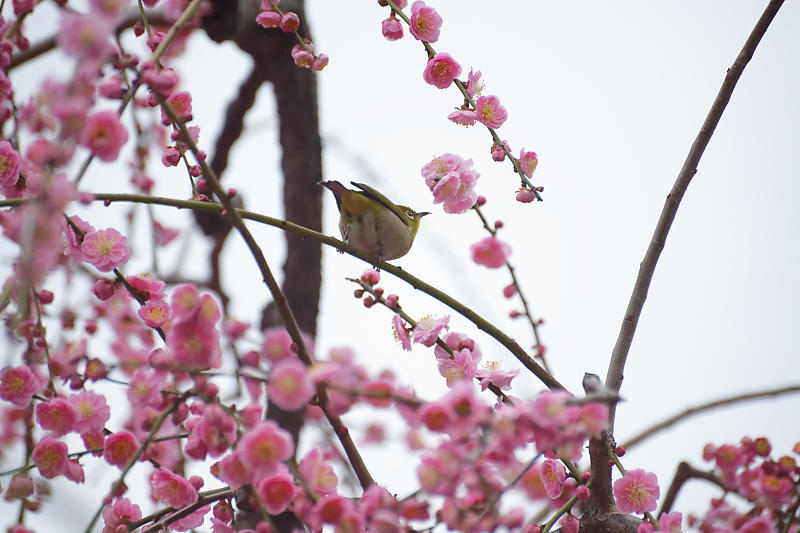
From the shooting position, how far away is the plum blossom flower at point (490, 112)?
1.95m

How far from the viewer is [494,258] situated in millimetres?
1792

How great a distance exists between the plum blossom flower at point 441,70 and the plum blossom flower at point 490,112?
10cm

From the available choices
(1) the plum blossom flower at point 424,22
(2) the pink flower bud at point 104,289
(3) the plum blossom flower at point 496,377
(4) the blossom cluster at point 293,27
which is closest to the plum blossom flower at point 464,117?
(1) the plum blossom flower at point 424,22

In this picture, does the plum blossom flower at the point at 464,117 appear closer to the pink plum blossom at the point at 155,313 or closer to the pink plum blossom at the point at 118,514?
the pink plum blossom at the point at 155,313

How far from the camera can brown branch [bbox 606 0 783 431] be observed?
75.6 inches

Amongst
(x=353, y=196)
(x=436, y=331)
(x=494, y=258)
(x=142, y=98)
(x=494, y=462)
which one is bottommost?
(x=494, y=462)

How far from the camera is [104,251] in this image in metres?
1.62

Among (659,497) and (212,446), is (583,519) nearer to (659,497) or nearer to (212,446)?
(659,497)

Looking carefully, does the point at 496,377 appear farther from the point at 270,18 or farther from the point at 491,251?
the point at 270,18

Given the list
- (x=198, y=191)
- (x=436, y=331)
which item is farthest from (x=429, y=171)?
(x=198, y=191)

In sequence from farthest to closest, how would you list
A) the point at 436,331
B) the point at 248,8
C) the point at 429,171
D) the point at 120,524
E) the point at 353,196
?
the point at 248,8 → the point at 353,196 → the point at 429,171 → the point at 436,331 → the point at 120,524

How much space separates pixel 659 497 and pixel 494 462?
0.86 meters

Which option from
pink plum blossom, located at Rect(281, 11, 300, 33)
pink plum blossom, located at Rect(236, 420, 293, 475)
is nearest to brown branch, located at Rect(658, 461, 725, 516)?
pink plum blossom, located at Rect(236, 420, 293, 475)

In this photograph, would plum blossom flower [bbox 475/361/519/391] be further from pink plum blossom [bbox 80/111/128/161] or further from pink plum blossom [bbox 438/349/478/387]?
pink plum blossom [bbox 80/111/128/161]
